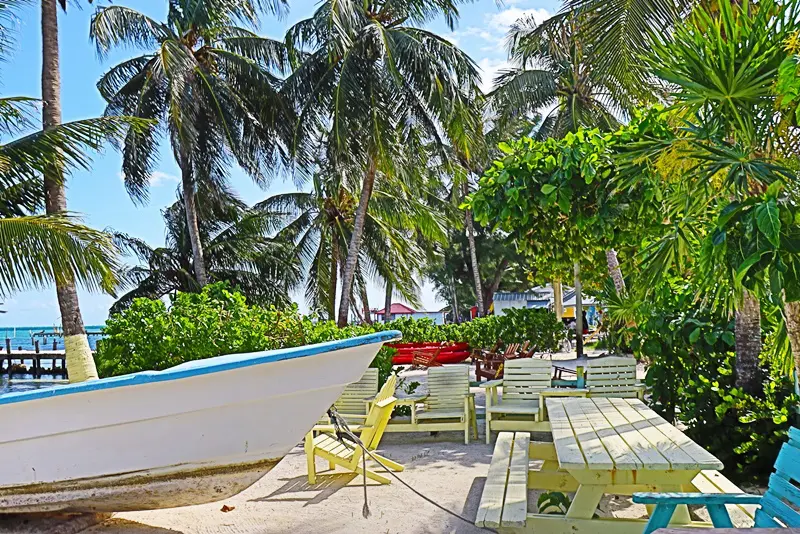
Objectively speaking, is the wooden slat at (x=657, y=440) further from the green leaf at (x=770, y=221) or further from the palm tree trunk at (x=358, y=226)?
the palm tree trunk at (x=358, y=226)

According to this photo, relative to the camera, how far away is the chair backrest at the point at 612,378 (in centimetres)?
829

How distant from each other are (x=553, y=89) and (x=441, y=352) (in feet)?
29.7

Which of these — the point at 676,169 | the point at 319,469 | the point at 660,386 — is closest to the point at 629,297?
the point at 660,386

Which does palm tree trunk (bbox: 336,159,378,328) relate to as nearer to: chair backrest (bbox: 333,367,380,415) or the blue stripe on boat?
chair backrest (bbox: 333,367,380,415)

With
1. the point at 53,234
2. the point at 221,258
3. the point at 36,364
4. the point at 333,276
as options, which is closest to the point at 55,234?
the point at 53,234

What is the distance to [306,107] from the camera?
54.0ft

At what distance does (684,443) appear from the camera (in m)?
4.15

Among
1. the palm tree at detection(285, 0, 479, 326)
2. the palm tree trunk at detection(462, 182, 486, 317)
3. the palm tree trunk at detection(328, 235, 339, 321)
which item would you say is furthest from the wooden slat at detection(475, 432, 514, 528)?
the palm tree trunk at detection(462, 182, 486, 317)

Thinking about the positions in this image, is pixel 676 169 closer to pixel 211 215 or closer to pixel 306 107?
pixel 306 107

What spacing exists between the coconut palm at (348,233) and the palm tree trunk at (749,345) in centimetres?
1536

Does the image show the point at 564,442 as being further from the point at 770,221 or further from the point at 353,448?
the point at 353,448

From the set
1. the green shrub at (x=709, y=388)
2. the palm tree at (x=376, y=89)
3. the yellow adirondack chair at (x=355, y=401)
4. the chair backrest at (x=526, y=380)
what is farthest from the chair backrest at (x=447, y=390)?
the palm tree at (x=376, y=89)

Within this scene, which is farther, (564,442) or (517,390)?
(517,390)

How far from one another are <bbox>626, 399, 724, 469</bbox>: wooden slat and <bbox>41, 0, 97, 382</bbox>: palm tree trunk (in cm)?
709
